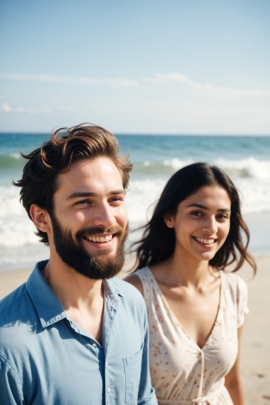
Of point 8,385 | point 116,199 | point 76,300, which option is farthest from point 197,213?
point 8,385

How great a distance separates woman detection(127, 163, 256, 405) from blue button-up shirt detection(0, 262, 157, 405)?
2.41 ft

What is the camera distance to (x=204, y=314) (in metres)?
3.52

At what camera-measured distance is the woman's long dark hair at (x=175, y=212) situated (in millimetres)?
3588

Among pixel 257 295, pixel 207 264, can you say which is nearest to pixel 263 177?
pixel 257 295

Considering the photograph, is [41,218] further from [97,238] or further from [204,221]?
[204,221]

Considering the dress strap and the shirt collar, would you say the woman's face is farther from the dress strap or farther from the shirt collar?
the shirt collar

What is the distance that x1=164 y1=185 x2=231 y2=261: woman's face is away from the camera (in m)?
3.49

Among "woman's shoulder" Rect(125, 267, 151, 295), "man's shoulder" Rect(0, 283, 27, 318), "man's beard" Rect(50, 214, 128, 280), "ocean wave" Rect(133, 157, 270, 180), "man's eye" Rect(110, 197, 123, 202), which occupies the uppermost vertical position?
"ocean wave" Rect(133, 157, 270, 180)

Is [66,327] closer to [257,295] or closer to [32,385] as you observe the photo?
[32,385]

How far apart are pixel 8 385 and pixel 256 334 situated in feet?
14.7

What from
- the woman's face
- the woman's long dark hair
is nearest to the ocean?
the woman's long dark hair

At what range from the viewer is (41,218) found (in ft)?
8.29

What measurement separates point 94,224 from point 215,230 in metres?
1.39

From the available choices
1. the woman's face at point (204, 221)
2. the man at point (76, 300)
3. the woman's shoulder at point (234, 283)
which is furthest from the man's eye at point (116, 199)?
the woman's shoulder at point (234, 283)
